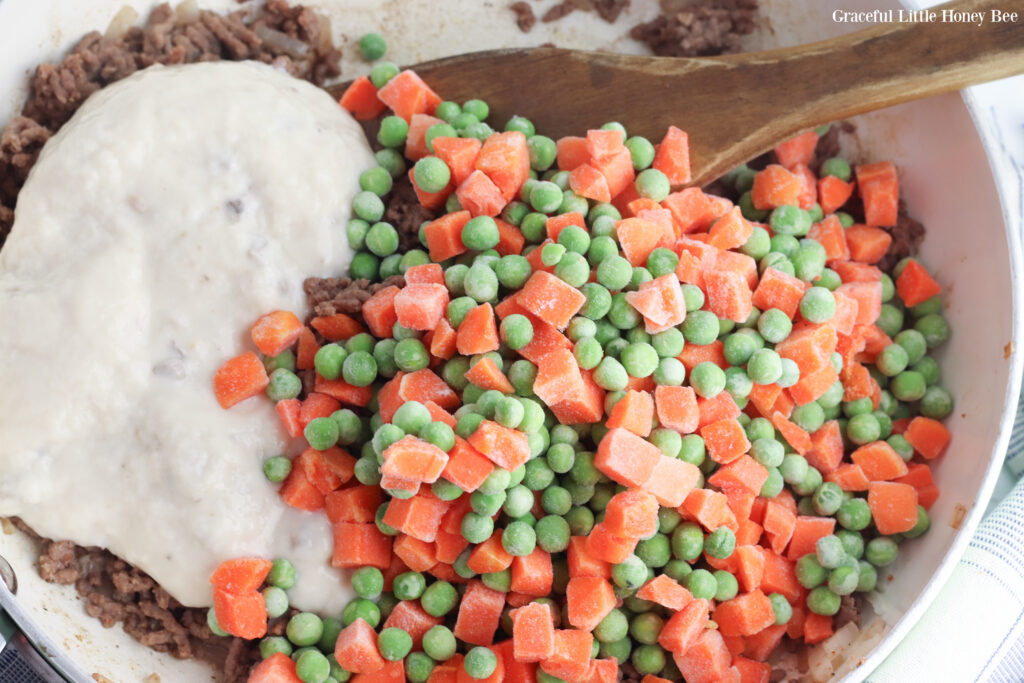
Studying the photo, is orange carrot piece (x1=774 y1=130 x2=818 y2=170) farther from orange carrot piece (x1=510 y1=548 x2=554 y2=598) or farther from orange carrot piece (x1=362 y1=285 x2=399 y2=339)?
orange carrot piece (x1=510 y1=548 x2=554 y2=598)

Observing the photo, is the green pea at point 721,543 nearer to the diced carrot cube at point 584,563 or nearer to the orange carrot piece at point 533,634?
the diced carrot cube at point 584,563

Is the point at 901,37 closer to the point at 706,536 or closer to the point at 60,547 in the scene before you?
the point at 706,536

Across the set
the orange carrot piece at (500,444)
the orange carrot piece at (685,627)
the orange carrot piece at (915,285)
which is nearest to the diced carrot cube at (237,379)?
the orange carrot piece at (500,444)

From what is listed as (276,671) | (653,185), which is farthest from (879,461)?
(276,671)

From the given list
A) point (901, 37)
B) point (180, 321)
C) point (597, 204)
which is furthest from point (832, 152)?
point (180, 321)

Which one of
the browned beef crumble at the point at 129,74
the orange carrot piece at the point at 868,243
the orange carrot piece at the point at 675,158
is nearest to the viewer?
the browned beef crumble at the point at 129,74
